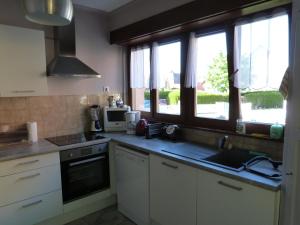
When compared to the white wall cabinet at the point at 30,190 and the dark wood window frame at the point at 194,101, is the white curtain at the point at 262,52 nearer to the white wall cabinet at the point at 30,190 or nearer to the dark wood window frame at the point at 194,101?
the dark wood window frame at the point at 194,101

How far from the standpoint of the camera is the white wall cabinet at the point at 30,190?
1.89 metres

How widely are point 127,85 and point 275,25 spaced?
2099 mm

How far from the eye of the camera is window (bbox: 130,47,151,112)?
118 inches

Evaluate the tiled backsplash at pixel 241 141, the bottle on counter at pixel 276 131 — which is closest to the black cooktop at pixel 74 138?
the tiled backsplash at pixel 241 141

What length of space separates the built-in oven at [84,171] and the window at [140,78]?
36.3 inches

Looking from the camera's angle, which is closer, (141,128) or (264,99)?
(264,99)

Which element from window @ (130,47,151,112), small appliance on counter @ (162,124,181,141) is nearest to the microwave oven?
window @ (130,47,151,112)

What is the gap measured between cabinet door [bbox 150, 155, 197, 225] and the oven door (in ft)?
2.35

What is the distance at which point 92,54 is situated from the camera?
295cm

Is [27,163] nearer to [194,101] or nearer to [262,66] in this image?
[194,101]

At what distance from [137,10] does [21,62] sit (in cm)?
139

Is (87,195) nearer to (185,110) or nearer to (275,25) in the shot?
(185,110)

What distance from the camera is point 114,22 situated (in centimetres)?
298

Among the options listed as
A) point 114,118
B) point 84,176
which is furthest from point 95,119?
point 84,176
